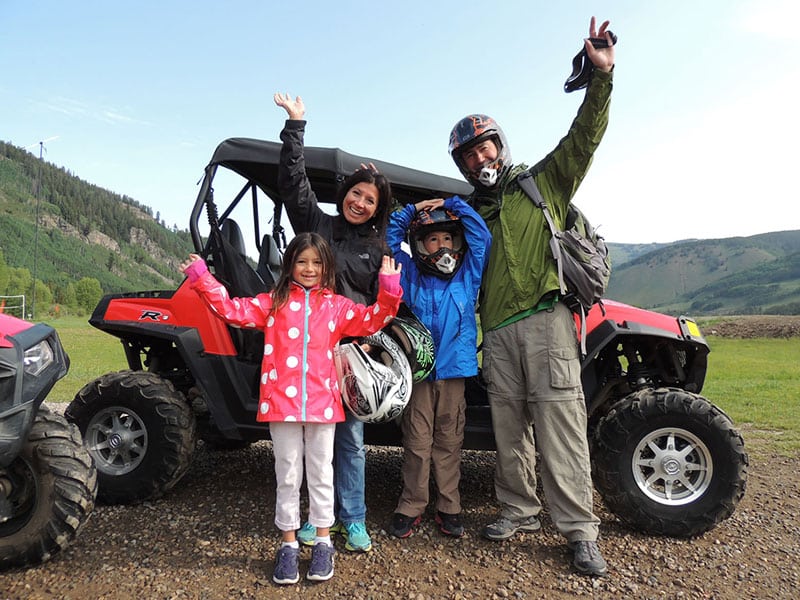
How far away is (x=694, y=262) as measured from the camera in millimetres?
198250

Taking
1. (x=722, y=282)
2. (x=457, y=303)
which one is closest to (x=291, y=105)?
(x=457, y=303)

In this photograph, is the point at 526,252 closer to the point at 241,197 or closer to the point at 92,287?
the point at 241,197

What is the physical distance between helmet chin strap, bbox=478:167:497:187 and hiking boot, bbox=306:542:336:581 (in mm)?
2114

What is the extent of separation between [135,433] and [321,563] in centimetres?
176

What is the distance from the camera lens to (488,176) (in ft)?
11.0

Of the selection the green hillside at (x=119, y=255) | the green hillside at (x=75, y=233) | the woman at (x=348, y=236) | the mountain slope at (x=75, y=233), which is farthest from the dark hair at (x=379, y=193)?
the mountain slope at (x=75, y=233)

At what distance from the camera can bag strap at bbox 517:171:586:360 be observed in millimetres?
3121

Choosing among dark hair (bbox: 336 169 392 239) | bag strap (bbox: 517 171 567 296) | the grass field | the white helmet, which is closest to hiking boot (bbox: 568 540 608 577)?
the white helmet

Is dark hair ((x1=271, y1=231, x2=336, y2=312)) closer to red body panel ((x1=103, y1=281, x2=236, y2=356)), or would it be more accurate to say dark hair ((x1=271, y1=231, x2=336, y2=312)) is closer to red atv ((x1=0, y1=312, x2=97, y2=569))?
red body panel ((x1=103, y1=281, x2=236, y2=356))

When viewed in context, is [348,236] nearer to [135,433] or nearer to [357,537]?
[357,537]

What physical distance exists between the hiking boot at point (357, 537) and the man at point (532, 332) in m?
0.67

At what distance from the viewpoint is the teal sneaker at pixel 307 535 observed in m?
3.06

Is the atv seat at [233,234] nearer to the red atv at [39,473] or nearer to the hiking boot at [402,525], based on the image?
the red atv at [39,473]

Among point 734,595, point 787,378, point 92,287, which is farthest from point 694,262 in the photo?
point 734,595
